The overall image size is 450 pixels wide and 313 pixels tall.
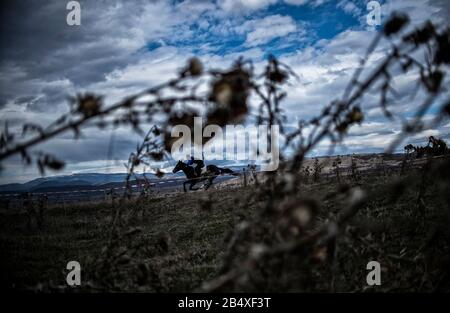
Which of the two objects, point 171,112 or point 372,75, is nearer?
point 372,75

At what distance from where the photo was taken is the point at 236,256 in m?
2.42

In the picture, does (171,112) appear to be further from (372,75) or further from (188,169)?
(188,169)

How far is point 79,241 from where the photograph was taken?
36.8ft

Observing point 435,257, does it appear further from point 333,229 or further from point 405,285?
point 333,229

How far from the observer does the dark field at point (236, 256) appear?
8.03 ft

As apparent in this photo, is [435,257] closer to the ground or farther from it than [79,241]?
farther from it

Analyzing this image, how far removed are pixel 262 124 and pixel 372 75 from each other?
1082 mm

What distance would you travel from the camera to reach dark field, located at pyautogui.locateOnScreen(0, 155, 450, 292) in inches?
96.3

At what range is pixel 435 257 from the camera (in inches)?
190

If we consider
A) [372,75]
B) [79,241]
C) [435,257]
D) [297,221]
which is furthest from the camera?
[79,241]
